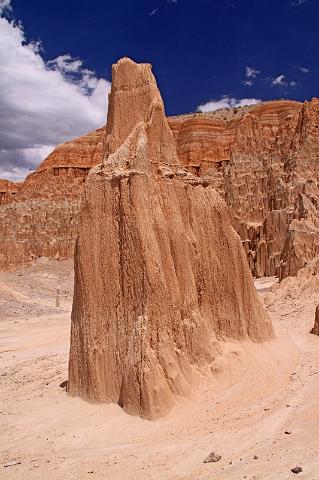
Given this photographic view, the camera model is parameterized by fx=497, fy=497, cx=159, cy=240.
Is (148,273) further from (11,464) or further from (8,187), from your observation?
(8,187)

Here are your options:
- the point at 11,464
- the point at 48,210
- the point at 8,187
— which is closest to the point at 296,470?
the point at 11,464

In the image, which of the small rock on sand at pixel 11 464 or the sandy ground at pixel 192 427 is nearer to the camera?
the sandy ground at pixel 192 427

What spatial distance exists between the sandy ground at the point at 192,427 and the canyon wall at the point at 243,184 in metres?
19.4

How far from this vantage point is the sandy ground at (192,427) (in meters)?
5.44

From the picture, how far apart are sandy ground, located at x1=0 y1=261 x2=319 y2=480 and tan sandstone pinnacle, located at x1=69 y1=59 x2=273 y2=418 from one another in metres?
0.39

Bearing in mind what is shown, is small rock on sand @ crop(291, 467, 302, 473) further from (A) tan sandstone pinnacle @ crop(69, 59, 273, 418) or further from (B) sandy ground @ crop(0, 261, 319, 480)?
(A) tan sandstone pinnacle @ crop(69, 59, 273, 418)

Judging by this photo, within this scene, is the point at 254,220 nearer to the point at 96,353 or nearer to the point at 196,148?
the point at 196,148

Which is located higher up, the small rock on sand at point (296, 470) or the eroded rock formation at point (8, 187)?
→ the eroded rock formation at point (8, 187)

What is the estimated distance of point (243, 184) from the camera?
53.5m

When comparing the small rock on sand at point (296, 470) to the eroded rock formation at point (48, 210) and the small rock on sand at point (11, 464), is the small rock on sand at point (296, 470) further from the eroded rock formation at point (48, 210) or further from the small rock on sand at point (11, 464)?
the eroded rock formation at point (48, 210)

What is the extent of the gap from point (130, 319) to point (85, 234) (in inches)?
75.3

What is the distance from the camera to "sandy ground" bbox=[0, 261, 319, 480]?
544cm

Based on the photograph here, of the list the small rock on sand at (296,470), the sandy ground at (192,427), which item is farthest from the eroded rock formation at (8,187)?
the small rock on sand at (296,470)

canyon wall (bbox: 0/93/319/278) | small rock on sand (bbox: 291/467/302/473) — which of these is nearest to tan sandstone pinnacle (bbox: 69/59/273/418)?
small rock on sand (bbox: 291/467/302/473)
